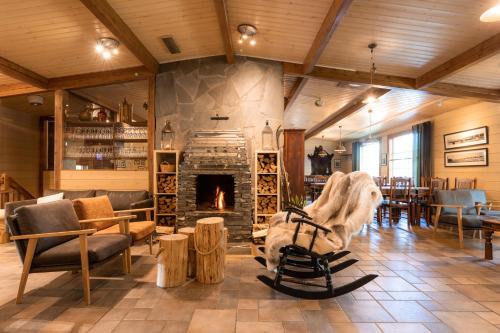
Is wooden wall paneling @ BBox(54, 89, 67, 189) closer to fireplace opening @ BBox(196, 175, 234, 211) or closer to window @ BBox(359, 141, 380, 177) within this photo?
fireplace opening @ BBox(196, 175, 234, 211)

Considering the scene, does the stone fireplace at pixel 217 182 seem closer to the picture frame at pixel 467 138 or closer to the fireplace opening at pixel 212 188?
the fireplace opening at pixel 212 188

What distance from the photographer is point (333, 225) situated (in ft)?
9.31

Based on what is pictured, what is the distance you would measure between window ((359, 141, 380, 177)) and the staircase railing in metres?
11.4

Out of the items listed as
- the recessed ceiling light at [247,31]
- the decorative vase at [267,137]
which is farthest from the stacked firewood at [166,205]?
the recessed ceiling light at [247,31]

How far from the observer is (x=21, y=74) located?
4961mm

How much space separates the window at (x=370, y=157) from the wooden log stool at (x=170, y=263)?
35.1 ft

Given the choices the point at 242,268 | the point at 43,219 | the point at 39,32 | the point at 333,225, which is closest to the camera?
the point at 43,219

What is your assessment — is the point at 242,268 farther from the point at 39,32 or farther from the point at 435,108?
the point at 435,108

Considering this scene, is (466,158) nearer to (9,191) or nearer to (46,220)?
(46,220)

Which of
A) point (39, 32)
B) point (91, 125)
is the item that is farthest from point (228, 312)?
point (91, 125)

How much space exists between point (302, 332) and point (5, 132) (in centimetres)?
806

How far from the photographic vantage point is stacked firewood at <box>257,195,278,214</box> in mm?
5141

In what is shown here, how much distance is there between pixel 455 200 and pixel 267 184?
3.22 meters

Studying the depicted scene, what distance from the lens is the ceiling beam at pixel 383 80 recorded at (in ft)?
17.5
